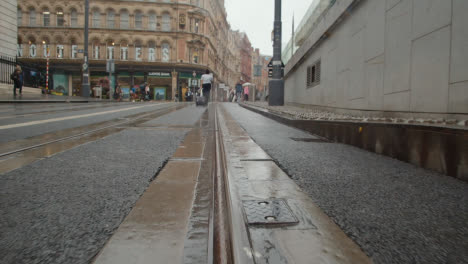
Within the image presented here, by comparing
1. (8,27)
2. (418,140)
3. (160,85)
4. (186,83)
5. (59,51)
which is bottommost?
(418,140)

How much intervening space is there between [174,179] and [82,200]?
1.92 ft

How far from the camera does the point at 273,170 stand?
8.21 ft

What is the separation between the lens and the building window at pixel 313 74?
388 inches

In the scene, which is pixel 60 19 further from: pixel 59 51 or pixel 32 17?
pixel 59 51

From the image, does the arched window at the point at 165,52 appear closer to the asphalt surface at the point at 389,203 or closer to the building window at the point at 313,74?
the building window at the point at 313,74

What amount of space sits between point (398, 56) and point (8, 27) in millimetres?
23929

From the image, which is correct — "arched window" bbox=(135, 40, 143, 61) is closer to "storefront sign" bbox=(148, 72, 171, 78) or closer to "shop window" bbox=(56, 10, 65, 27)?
"storefront sign" bbox=(148, 72, 171, 78)

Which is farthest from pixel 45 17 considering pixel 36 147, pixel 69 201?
pixel 69 201

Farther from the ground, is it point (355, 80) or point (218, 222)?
point (355, 80)

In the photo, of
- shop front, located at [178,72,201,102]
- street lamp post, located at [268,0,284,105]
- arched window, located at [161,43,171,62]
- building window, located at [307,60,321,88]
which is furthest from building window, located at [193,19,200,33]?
building window, located at [307,60,321,88]

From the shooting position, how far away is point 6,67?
19578mm

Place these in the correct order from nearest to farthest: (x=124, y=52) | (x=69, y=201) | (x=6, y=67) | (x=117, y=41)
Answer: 1. (x=69, y=201)
2. (x=6, y=67)
3. (x=117, y=41)
4. (x=124, y=52)

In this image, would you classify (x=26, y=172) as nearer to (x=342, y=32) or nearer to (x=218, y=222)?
(x=218, y=222)

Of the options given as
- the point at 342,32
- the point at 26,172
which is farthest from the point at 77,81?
the point at 26,172
